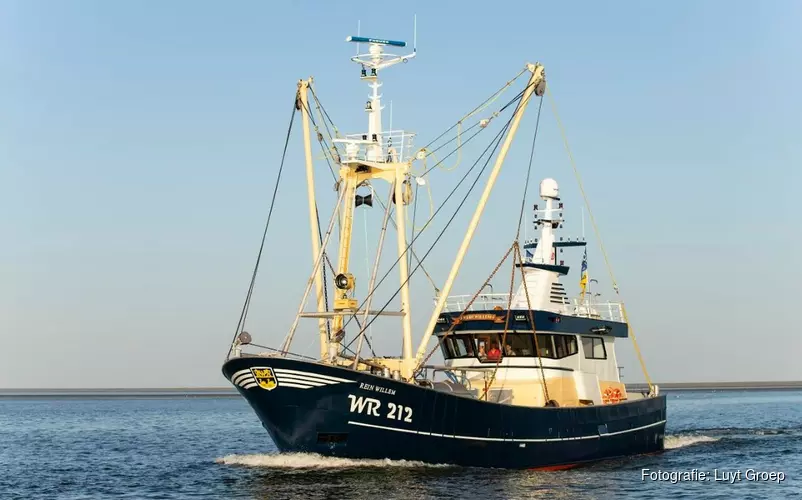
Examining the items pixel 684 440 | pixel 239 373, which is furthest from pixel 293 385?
pixel 684 440

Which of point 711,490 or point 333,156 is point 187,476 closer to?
point 333,156

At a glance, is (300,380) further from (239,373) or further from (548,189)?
(548,189)

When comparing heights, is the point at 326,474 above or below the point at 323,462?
below

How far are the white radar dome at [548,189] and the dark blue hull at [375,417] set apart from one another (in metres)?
11.8

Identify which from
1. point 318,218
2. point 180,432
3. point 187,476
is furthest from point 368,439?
point 180,432

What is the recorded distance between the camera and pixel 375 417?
102 feet

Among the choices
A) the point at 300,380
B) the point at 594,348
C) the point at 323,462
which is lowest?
the point at 323,462

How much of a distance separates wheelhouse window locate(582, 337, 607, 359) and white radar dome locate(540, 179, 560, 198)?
6389 millimetres

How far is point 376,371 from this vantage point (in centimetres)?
3456

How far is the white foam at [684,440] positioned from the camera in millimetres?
48500

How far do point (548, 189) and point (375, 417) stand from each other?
1636 centimetres

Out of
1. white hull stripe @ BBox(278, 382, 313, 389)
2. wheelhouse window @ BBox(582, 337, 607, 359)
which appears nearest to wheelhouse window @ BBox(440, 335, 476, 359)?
wheelhouse window @ BBox(582, 337, 607, 359)

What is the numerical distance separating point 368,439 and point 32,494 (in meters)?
10.4

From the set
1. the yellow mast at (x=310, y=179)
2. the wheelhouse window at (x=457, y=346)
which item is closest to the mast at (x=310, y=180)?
the yellow mast at (x=310, y=179)
